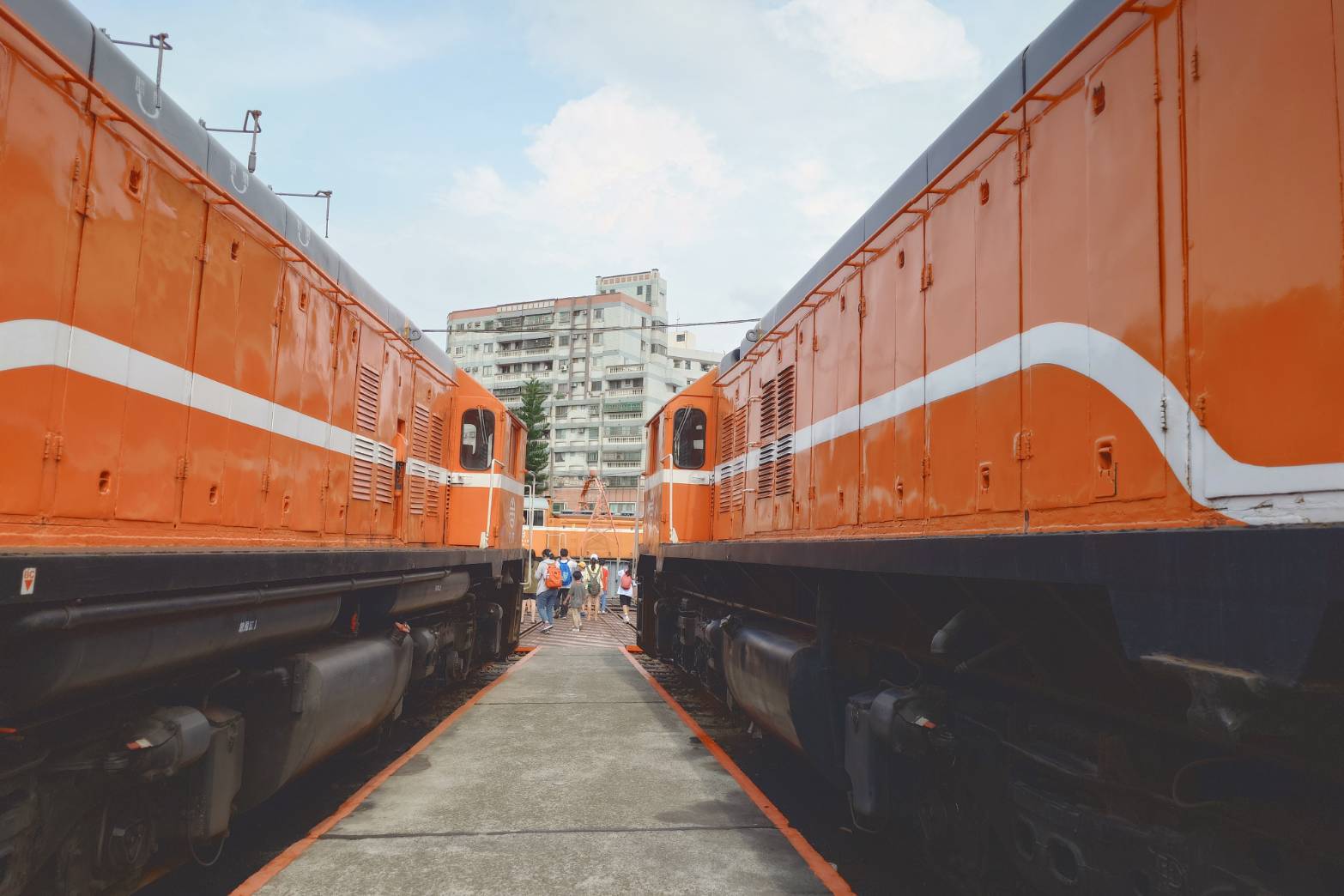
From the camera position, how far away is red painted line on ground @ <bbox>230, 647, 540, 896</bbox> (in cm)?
364

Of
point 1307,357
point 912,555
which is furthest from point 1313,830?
point 912,555

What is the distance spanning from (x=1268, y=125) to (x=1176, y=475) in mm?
909

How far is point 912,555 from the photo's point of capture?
10.6 ft

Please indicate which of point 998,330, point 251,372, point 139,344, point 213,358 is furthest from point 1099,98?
point 251,372

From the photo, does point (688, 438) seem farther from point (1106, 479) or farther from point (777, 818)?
point (1106, 479)

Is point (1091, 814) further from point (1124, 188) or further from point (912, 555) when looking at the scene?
point (1124, 188)

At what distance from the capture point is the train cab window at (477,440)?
962cm

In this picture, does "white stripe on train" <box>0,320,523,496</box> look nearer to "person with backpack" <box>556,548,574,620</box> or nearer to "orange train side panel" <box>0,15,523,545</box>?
"orange train side panel" <box>0,15,523,545</box>

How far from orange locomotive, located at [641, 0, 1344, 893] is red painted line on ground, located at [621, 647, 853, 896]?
1.17ft

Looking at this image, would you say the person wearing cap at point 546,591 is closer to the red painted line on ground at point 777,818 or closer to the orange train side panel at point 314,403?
the red painted line on ground at point 777,818

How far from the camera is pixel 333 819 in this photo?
456 centimetres

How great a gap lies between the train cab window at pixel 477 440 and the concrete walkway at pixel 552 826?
3.40 m

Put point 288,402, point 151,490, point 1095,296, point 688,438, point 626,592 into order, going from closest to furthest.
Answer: point 1095,296
point 151,490
point 288,402
point 688,438
point 626,592

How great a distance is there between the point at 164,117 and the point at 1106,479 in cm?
418
